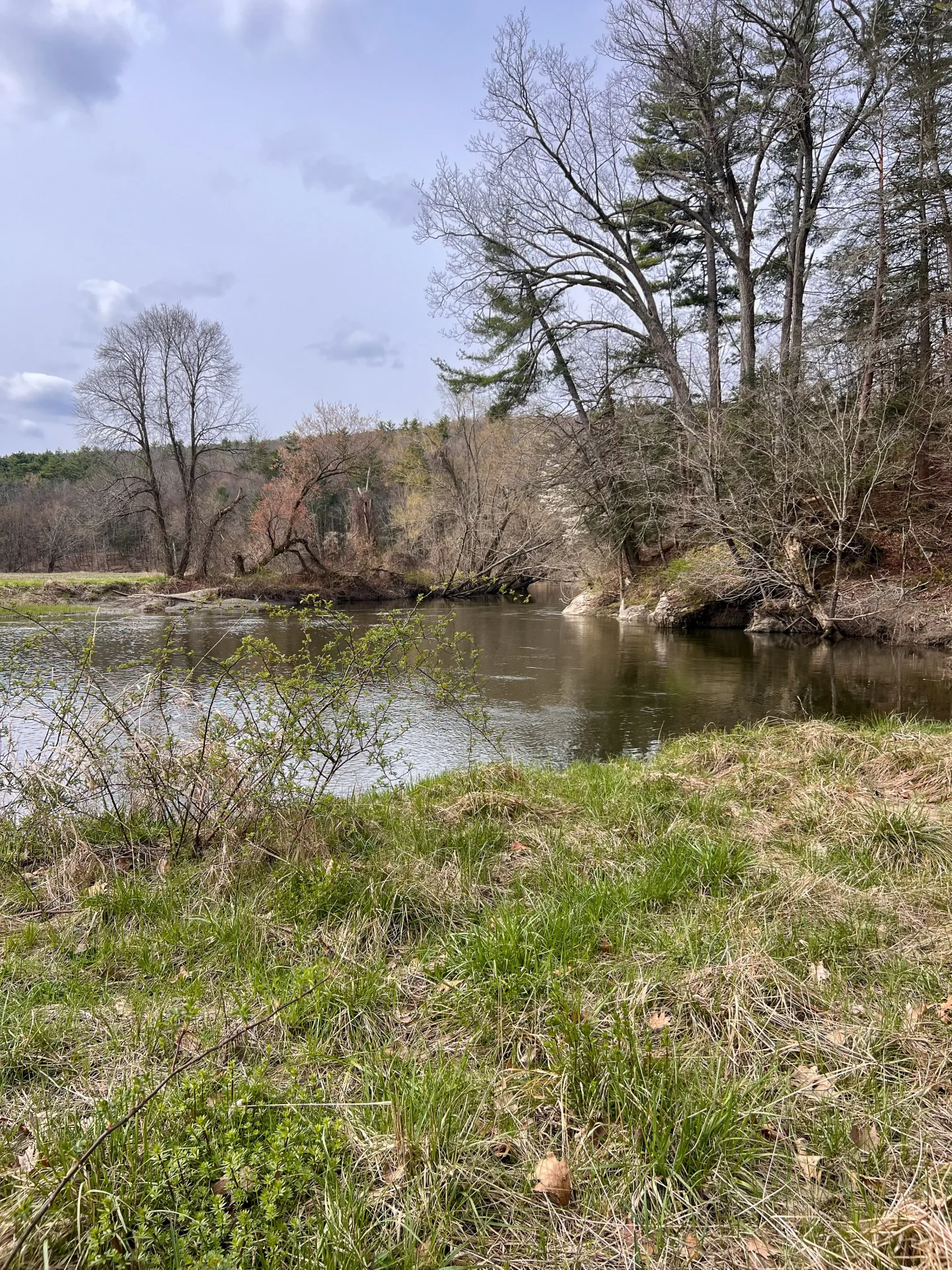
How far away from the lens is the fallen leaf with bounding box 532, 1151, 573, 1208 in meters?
→ 1.76

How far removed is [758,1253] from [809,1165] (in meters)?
0.30

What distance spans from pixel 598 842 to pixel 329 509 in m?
52.9

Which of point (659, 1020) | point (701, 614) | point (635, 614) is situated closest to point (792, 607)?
point (701, 614)

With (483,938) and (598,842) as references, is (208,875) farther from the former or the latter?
(598,842)

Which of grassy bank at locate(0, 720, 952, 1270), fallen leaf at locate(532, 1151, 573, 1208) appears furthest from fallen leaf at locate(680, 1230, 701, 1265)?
fallen leaf at locate(532, 1151, 573, 1208)

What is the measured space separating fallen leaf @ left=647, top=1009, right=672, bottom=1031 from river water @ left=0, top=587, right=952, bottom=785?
3.03 m

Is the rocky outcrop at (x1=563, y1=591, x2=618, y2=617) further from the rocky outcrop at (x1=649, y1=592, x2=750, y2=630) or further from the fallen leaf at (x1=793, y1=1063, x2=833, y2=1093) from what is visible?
the fallen leaf at (x1=793, y1=1063, x2=833, y2=1093)

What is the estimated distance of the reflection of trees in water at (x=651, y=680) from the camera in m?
9.31

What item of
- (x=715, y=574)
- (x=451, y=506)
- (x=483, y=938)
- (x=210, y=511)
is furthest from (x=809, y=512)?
(x=210, y=511)

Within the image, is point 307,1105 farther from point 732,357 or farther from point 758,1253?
point 732,357

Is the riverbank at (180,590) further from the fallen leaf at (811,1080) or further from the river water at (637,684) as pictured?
the fallen leaf at (811,1080)

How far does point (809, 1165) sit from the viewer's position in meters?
1.80

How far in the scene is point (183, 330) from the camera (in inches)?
1346

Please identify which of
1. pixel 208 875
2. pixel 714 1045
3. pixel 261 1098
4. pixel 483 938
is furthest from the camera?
pixel 208 875
